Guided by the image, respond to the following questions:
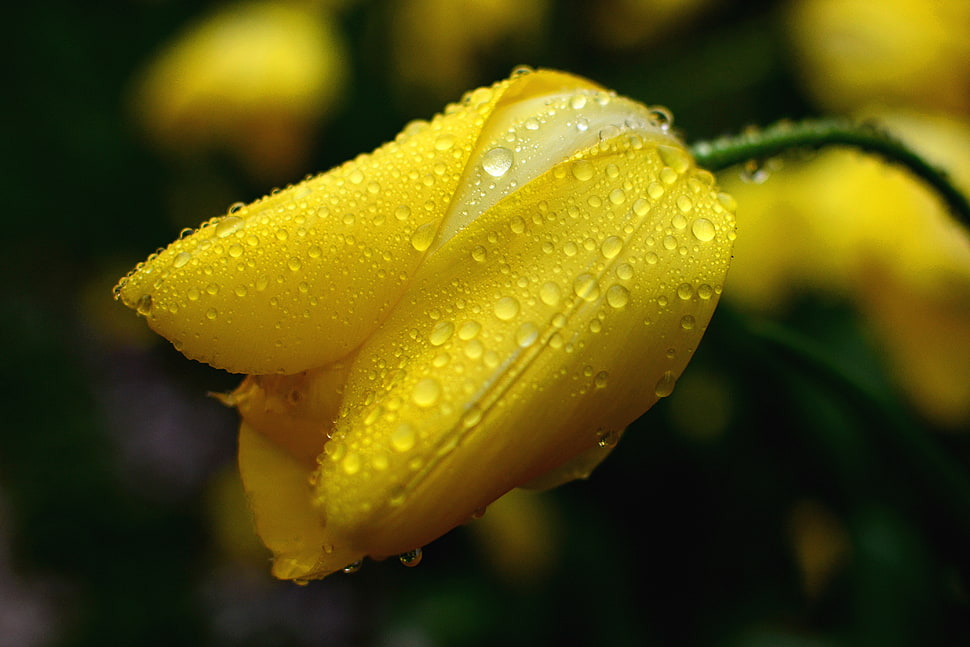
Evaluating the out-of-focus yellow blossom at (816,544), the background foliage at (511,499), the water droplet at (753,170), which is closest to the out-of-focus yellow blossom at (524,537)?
the background foliage at (511,499)

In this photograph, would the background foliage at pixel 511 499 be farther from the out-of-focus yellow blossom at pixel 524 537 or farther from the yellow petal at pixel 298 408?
the yellow petal at pixel 298 408

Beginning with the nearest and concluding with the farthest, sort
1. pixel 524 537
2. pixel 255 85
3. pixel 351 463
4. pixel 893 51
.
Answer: pixel 351 463 → pixel 893 51 → pixel 524 537 → pixel 255 85

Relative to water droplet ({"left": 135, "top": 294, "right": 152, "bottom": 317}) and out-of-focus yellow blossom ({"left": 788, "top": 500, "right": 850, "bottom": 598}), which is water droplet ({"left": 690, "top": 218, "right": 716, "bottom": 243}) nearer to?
water droplet ({"left": 135, "top": 294, "right": 152, "bottom": 317})

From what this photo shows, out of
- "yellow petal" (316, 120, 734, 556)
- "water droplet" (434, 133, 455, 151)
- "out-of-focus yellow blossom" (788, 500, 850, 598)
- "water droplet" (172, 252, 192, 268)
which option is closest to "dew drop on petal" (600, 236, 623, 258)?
"yellow petal" (316, 120, 734, 556)

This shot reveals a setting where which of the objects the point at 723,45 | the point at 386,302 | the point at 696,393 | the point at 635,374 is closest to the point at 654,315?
the point at 635,374

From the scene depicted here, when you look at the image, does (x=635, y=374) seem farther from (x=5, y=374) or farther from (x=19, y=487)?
(x=5, y=374)

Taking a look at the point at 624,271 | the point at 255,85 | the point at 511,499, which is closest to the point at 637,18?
the point at 255,85

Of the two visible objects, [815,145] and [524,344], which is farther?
[815,145]

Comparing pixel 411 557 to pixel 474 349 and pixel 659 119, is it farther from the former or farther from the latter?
pixel 659 119
